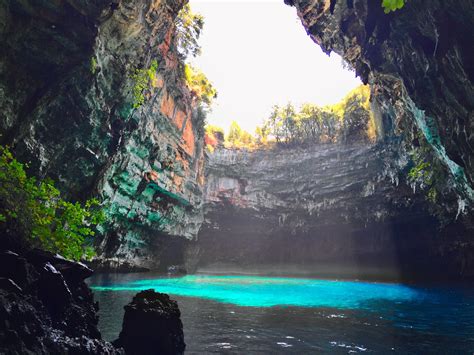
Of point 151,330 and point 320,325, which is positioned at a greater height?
point 151,330

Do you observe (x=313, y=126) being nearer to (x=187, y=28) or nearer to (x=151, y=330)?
(x=187, y=28)

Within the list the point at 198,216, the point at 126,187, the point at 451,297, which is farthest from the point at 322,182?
the point at 126,187

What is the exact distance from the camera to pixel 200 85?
3170cm

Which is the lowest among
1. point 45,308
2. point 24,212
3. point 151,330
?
point 151,330

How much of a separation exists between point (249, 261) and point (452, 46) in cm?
3709

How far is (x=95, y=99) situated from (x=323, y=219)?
2867cm

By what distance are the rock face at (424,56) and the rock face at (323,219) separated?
48.8 ft

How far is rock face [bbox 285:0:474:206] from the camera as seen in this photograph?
9570mm

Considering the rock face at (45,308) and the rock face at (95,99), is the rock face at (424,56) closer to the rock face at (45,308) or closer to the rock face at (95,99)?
the rock face at (95,99)

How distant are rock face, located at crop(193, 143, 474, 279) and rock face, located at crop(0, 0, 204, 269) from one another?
12.8 meters

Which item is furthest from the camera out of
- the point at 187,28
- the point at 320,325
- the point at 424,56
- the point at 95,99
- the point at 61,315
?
the point at 187,28

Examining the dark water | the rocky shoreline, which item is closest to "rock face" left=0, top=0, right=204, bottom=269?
the dark water

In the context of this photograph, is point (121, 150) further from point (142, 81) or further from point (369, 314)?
point (369, 314)

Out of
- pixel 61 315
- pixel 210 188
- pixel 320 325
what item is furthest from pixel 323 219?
pixel 61 315
